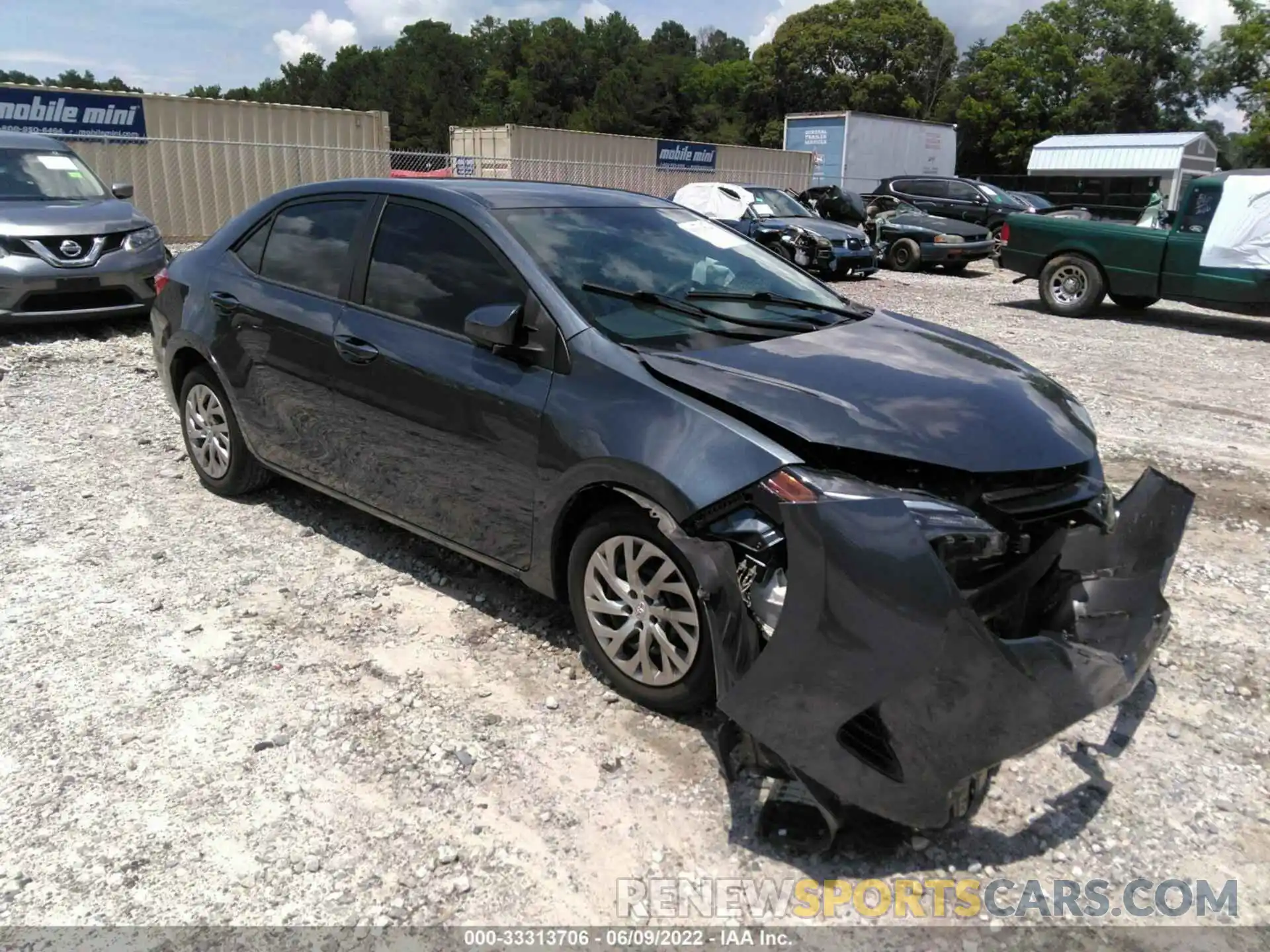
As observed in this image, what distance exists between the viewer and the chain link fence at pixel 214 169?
61.9ft

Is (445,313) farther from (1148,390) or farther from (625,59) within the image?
(625,59)

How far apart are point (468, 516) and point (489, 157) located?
861 inches

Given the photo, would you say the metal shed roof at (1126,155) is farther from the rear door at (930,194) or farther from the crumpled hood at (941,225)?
the crumpled hood at (941,225)

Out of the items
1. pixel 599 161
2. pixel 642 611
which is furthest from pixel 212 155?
pixel 642 611

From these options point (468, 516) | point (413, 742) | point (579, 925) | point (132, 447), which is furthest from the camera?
point (132, 447)

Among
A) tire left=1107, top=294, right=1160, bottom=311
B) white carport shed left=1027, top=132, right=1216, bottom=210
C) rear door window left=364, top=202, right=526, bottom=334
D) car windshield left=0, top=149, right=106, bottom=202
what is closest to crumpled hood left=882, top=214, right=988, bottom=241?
tire left=1107, top=294, right=1160, bottom=311

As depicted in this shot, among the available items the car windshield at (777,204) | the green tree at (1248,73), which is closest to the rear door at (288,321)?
the car windshield at (777,204)

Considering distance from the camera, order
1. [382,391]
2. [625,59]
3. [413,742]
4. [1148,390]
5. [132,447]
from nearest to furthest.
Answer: [413,742] → [382,391] → [132,447] → [1148,390] → [625,59]

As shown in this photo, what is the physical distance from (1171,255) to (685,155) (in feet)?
67.7

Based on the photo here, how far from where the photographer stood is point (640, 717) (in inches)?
133

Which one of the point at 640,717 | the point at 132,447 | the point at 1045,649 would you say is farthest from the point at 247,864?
the point at 132,447

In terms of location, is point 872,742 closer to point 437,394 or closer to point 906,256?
point 437,394

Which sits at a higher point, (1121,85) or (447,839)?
(1121,85)

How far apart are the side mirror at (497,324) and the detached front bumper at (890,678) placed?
142 centimetres
